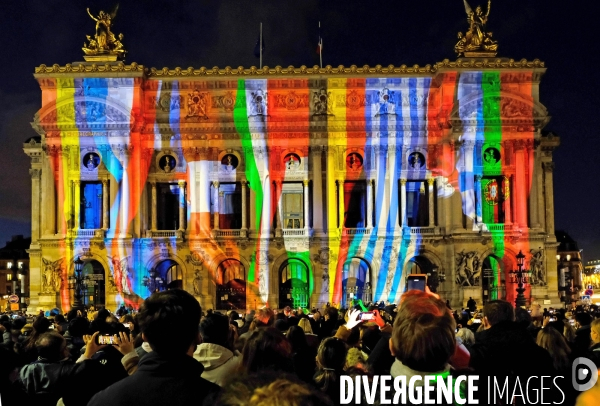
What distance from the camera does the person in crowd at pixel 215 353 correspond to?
8.12 m

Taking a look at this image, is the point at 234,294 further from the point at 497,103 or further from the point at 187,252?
the point at 497,103

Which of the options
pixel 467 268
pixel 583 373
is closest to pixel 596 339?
pixel 583 373

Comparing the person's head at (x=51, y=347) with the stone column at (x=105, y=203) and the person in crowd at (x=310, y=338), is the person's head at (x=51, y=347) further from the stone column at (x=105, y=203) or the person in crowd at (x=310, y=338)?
the stone column at (x=105, y=203)

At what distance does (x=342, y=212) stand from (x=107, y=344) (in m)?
53.0

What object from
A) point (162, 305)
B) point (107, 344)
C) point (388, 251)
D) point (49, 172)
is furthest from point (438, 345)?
point (49, 172)

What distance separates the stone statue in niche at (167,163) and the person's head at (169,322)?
56.5 meters

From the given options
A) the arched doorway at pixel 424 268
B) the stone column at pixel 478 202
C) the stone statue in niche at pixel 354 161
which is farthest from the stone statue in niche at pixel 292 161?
the stone column at pixel 478 202

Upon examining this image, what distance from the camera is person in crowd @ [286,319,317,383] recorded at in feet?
36.6

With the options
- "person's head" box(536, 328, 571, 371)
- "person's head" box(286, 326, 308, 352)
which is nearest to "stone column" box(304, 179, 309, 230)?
"person's head" box(286, 326, 308, 352)

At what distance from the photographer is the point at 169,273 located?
63.2 m

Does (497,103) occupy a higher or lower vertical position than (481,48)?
lower

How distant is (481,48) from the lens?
62.8m

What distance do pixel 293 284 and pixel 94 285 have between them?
1515 cm

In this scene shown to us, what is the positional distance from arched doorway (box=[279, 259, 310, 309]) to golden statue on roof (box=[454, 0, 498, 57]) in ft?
69.1
